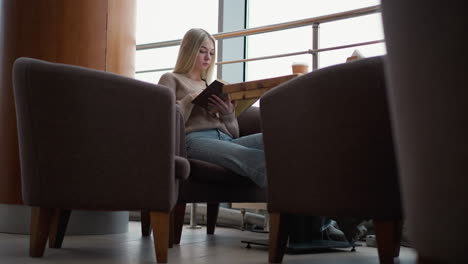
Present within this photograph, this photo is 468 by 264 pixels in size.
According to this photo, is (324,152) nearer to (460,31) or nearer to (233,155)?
(233,155)

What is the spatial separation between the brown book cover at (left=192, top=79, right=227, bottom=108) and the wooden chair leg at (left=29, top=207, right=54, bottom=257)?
2.28 feet

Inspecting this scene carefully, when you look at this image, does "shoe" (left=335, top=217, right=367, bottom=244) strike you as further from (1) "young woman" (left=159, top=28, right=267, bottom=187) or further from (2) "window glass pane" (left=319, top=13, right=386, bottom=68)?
(2) "window glass pane" (left=319, top=13, right=386, bottom=68)

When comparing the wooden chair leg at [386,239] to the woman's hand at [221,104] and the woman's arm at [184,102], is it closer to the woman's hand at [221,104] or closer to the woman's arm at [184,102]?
the woman's hand at [221,104]

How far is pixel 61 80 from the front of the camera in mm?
1569

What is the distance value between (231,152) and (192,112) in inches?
11.6

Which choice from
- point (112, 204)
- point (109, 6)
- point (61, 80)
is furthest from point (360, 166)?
point (109, 6)

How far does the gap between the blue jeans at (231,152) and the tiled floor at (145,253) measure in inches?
11.4

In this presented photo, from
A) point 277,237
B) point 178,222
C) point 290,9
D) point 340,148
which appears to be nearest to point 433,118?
point 340,148

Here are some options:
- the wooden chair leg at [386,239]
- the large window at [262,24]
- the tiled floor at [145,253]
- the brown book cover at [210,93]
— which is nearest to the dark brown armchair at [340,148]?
the wooden chair leg at [386,239]

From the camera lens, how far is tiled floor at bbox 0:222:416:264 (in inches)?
63.0

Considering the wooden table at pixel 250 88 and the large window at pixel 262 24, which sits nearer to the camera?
the wooden table at pixel 250 88

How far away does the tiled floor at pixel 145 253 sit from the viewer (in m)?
1.60

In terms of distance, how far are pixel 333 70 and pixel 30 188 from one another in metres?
0.96

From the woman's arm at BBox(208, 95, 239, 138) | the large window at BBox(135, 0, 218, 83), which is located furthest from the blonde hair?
the large window at BBox(135, 0, 218, 83)
